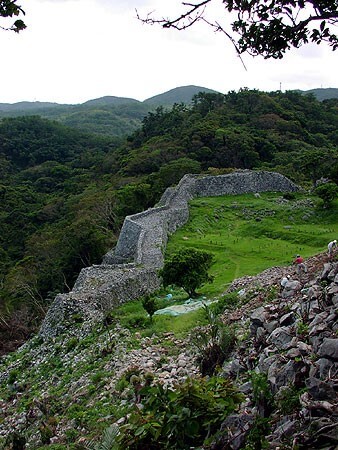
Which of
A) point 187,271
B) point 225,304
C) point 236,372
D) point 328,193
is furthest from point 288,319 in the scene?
point 328,193

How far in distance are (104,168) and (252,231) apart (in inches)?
2053

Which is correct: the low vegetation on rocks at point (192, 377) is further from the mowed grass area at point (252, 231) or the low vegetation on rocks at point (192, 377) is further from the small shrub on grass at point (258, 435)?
the mowed grass area at point (252, 231)

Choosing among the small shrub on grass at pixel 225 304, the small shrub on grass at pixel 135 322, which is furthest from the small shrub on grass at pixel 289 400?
the small shrub on grass at pixel 135 322

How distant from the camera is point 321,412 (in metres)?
4.98

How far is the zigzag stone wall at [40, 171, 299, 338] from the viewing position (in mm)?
15398

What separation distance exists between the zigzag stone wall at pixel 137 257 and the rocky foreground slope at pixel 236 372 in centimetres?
76

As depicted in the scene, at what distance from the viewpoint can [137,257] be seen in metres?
21.2

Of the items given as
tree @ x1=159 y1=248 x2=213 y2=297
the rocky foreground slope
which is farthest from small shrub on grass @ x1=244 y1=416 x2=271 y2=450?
tree @ x1=159 y1=248 x2=213 y2=297

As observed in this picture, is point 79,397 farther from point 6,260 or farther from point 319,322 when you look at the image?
point 6,260

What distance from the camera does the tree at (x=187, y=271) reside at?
53.6 ft

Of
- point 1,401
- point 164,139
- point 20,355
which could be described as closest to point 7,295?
point 20,355

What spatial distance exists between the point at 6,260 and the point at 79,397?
1478 inches

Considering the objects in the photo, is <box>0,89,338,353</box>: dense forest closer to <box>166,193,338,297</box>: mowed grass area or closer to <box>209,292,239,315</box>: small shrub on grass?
<box>166,193,338,297</box>: mowed grass area

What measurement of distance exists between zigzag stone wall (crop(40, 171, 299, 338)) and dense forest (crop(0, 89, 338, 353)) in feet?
8.57
